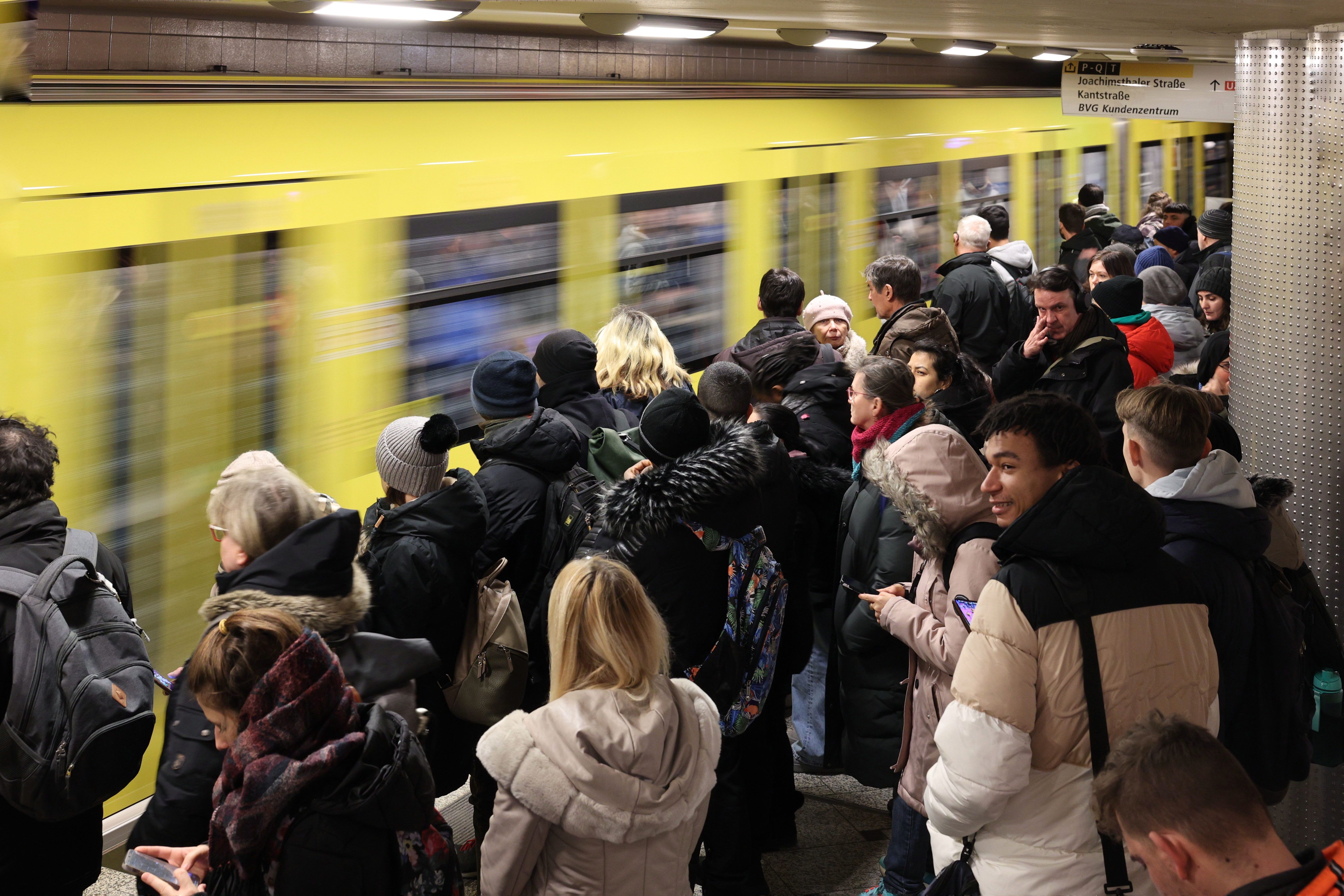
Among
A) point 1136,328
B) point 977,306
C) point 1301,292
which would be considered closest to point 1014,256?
point 977,306

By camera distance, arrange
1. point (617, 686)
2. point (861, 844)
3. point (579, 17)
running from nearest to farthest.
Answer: point (617, 686)
point (861, 844)
point (579, 17)

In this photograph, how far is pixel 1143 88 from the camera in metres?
9.02

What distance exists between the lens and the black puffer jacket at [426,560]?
328 cm

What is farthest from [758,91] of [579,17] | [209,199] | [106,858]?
[106,858]

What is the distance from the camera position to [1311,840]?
4086 millimetres

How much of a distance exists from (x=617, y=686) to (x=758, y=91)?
229 inches

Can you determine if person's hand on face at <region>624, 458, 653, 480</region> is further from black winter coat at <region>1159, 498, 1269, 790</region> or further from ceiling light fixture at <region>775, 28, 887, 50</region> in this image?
ceiling light fixture at <region>775, 28, 887, 50</region>

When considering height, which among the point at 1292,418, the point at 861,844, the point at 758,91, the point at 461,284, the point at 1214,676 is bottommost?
the point at 861,844

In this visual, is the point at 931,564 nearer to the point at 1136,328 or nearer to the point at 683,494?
the point at 683,494

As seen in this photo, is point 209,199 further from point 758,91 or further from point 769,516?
point 758,91

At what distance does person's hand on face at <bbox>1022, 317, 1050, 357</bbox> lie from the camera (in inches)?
220

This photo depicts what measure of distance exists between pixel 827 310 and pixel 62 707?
432cm

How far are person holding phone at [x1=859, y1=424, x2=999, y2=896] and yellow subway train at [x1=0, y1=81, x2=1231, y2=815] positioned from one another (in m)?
2.18

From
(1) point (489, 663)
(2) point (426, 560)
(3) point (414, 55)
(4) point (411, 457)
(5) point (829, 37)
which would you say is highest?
(5) point (829, 37)
